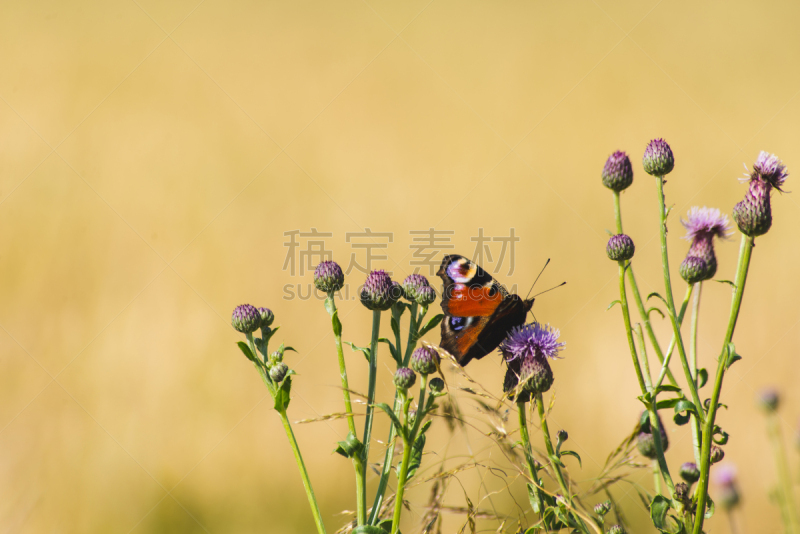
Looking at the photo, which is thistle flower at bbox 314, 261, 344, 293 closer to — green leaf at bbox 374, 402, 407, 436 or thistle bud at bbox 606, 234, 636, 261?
green leaf at bbox 374, 402, 407, 436

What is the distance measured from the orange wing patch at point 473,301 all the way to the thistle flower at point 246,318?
0.78 meters

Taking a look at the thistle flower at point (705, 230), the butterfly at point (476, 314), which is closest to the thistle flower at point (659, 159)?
the thistle flower at point (705, 230)

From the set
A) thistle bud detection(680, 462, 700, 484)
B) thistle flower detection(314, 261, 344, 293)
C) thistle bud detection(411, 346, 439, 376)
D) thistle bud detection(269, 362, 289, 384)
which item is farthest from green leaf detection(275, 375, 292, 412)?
thistle bud detection(680, 462, 700, 484)

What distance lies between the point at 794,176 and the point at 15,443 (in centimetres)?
844

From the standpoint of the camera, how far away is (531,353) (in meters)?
2.01

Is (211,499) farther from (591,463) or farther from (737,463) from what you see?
(737,463)

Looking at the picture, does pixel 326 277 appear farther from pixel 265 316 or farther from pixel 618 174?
Answer: pixel 618 174

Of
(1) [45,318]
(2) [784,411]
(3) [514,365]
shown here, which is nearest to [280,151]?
(1) [45,318]

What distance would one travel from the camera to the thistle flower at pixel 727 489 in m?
2.19

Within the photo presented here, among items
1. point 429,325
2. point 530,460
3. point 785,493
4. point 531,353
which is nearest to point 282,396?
point 429,325

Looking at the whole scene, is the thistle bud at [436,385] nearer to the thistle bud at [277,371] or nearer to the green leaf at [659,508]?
the thistle bud at [277,371]

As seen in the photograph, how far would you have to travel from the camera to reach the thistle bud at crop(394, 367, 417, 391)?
159cm

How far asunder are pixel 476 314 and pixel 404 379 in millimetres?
714

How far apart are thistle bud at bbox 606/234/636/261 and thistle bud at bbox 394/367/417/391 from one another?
0.81 m
